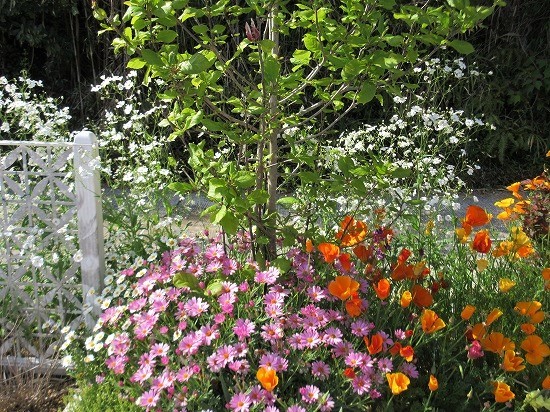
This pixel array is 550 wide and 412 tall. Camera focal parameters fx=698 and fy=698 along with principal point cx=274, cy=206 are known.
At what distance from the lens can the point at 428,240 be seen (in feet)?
9.18

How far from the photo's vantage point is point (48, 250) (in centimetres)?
293

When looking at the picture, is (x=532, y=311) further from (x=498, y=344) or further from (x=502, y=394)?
(x=502, y=394)

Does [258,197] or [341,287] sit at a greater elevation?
[258,197]

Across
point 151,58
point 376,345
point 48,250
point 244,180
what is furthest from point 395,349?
point 48,250

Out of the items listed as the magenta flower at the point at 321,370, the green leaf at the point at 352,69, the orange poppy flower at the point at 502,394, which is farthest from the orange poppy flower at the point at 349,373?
the green leaf at the point at 352,69

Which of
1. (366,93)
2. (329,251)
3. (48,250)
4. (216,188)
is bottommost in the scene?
(48,250)

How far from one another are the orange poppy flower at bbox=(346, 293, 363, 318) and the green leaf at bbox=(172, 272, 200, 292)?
1.72 ft

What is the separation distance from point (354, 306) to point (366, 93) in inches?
26.1

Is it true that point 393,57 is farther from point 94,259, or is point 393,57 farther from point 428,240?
point 94,259

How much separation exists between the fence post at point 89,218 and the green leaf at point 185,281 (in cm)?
51

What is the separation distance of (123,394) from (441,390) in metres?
0.98

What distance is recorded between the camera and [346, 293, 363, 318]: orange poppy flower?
2.01m

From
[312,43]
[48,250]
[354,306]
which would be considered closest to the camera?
[354,306]

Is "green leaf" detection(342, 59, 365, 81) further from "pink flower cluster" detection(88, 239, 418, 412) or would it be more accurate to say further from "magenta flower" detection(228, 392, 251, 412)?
"magenta flower" detection(228, 392, 251, 412)
